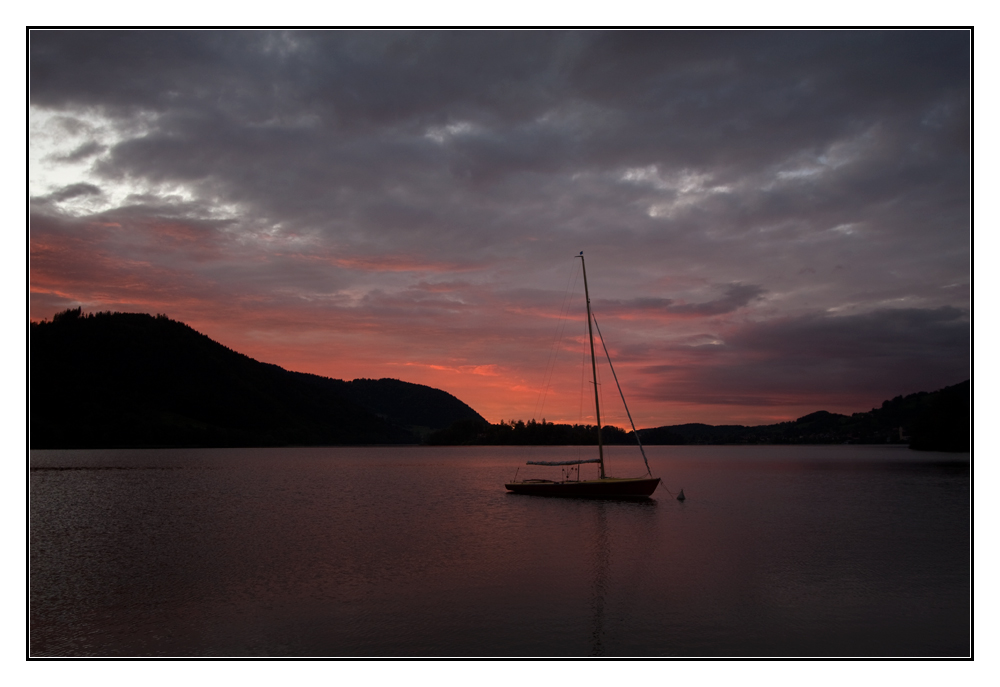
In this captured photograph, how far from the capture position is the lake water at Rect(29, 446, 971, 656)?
17797 millimetres

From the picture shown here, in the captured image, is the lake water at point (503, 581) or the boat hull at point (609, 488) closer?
the lake water at point (503, 581)

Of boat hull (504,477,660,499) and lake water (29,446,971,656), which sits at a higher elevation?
lake water (29,446,971,656)

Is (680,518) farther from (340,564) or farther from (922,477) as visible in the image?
(922,477)

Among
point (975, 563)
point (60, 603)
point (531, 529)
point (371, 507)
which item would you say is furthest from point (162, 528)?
point (975, 563)

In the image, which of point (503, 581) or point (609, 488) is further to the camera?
point (609, 488)

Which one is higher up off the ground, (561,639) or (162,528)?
(561,639)

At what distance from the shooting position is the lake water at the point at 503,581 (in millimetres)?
17797

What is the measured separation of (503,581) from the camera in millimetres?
24969

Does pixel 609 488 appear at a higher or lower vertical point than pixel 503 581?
lower

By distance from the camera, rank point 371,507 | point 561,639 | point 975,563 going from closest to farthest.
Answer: point 975,563 → point 561,639 → point 371,507

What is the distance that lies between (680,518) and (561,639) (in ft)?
103

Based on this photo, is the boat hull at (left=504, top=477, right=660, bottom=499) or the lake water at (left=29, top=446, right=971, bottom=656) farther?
the boat hull at (left=504, top=477, right=660, bottom=499)

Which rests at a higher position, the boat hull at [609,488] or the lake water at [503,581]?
the lake water at [503,581]

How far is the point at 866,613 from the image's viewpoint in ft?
66.7
